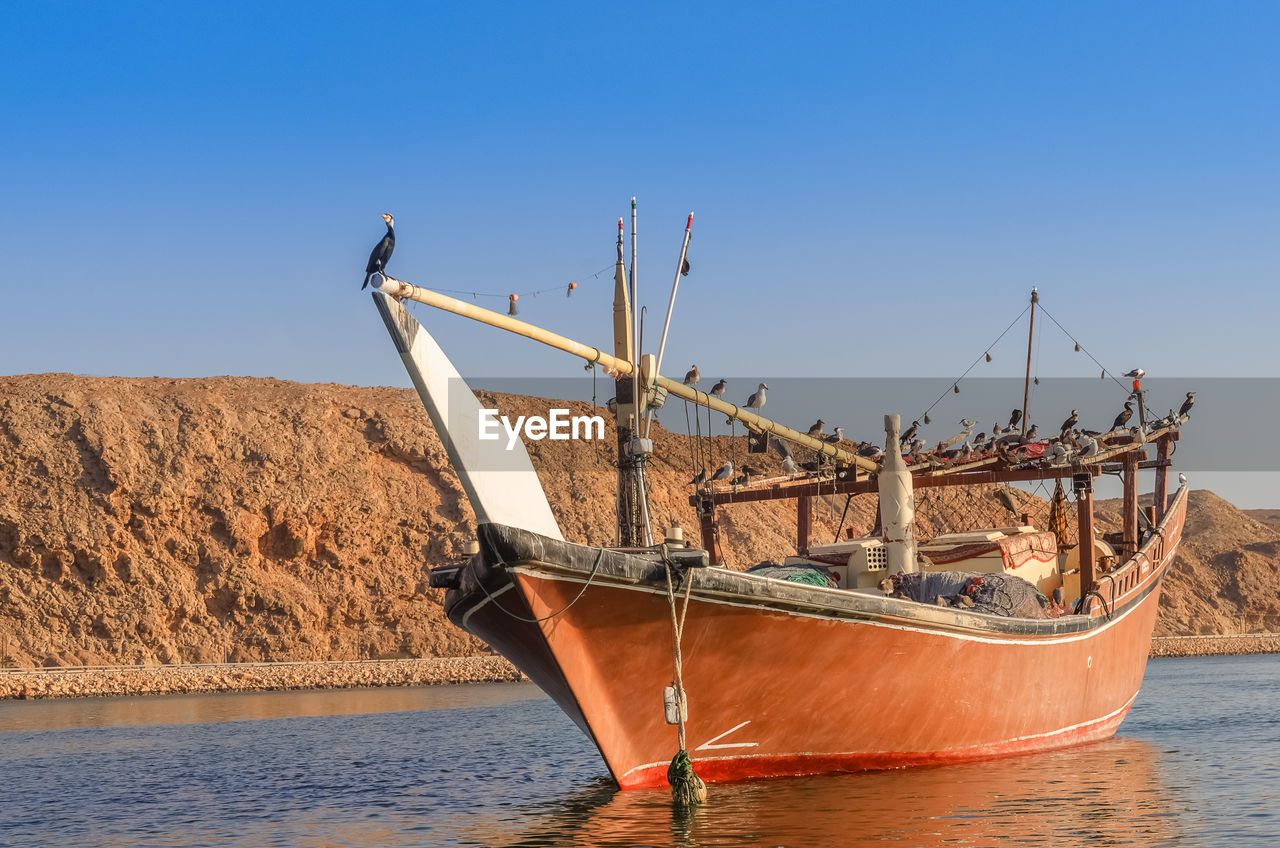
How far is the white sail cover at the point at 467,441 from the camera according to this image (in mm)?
14633

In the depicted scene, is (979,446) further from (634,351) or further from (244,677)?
(244,677)

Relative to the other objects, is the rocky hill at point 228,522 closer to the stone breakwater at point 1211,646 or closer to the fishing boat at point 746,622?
the stone breakwater at point 1211,646

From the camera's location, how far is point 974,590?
751 inches

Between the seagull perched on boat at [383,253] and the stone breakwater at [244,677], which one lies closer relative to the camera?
the seagull perched on boat at [383,253]

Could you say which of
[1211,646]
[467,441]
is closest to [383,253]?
[467,441]

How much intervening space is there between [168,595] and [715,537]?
33233 mm

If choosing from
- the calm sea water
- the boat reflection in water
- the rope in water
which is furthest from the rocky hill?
the rope in water

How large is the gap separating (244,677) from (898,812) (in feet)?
110

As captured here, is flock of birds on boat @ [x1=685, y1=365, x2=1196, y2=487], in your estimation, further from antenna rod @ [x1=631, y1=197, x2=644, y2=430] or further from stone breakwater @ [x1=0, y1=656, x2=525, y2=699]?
stone breakwater @ [x1=0, y1=656, x2=525, y2=699]

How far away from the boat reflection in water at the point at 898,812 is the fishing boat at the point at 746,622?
1.76ft

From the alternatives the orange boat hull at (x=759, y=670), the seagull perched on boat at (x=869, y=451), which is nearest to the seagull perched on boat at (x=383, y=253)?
the orange boat hull at (x=759, y=670)

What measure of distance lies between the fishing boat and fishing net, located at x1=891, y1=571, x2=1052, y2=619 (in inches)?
1.5

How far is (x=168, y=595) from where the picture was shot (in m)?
50.5

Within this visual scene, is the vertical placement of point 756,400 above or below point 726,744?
above
